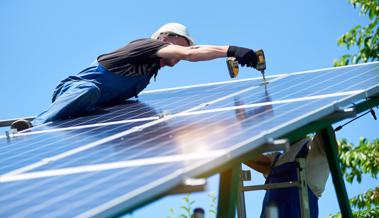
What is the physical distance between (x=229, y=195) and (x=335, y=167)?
5.47ft

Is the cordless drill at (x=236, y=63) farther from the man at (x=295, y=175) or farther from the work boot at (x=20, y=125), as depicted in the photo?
the work boot at (x=20, y=125)

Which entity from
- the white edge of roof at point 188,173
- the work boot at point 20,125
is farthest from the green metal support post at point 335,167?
the work boot at point 20,125

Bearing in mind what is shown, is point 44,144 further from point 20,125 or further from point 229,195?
point 229,195

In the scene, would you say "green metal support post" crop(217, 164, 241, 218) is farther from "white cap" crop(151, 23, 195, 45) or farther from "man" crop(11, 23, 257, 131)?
"white cap" crop(151, 23, 195, 45)

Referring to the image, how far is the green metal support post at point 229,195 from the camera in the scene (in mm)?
6961

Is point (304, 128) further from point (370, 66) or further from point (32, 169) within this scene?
point (370, 66)

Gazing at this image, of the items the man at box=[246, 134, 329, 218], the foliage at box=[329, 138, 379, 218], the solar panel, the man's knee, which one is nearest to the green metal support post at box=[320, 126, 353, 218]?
the man at box=[246, 134, 329, 218]

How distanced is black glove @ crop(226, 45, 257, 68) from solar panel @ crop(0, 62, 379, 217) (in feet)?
0.92

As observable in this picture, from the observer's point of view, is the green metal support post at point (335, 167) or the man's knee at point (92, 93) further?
the man's knee at point (92, 93)

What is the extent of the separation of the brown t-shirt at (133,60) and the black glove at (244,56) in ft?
3.20

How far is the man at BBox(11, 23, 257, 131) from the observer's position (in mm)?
9719

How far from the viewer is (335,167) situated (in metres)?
8.47

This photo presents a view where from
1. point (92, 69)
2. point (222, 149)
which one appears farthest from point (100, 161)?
point (92, 69)

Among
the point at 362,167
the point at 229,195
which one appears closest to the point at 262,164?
the point at 229,195
